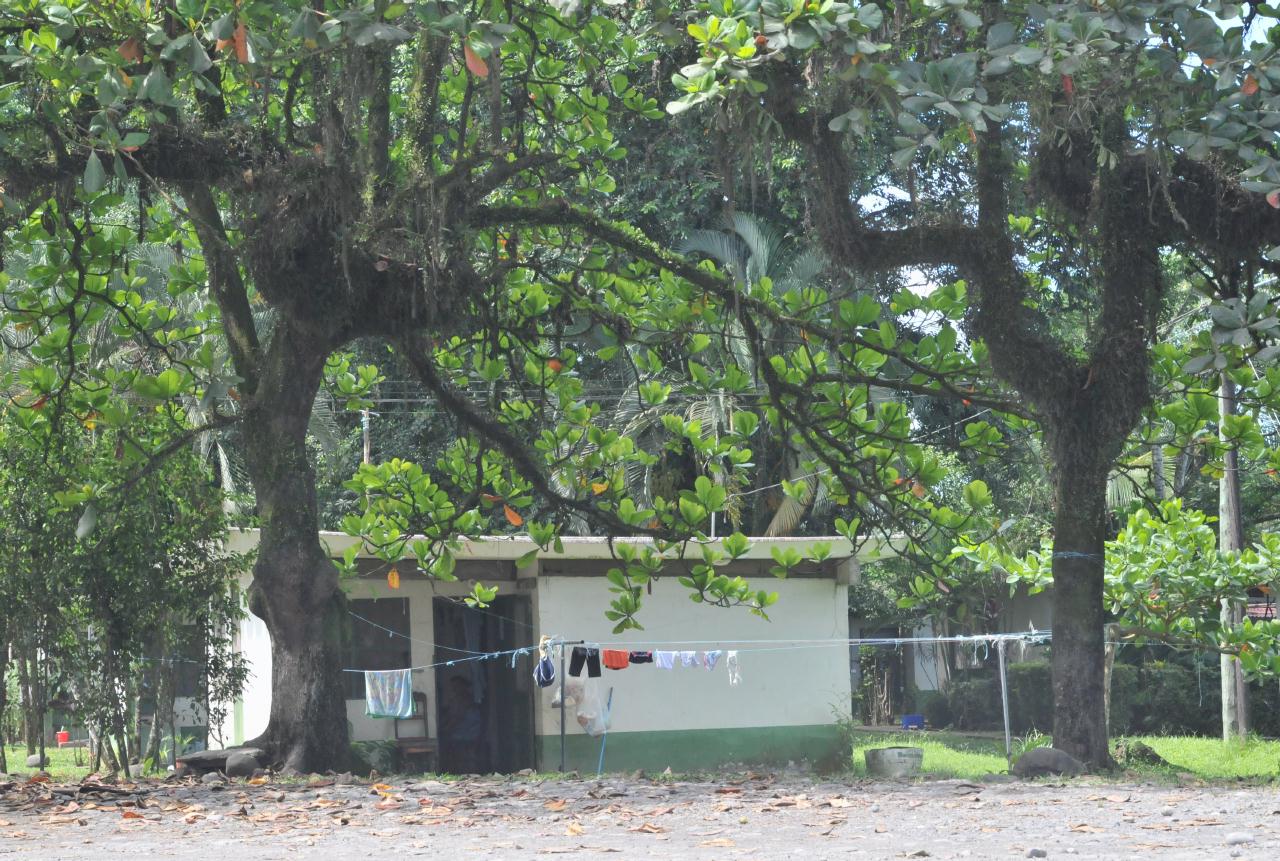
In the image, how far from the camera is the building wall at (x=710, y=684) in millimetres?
16750

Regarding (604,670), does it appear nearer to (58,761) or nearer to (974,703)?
(58,761)

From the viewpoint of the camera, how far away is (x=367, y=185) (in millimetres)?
8047

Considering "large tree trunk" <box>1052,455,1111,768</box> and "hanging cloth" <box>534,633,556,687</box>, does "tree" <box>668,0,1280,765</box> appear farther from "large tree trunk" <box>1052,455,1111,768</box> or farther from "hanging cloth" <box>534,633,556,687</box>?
"hanging cloth" <box>534,633,556,687</box>

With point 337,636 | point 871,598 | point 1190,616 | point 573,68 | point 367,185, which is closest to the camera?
point 367,185

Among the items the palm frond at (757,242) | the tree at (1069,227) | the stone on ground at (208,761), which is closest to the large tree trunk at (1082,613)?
the tree at (1069,227)

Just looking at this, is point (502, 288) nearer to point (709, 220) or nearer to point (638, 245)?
point (638, 245)

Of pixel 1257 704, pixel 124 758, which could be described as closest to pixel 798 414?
pixel 124 758

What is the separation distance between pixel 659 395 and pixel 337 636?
267cm

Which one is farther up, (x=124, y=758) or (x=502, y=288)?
(x=502, y=288)

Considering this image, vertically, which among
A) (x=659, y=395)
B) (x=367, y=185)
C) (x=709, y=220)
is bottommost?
(x=659, y=395)

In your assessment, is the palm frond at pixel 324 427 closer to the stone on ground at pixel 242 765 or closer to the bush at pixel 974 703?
the bush at pixel 974 703

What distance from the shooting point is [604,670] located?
1673 centimetres

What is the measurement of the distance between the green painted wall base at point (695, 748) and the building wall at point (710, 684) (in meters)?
0.01

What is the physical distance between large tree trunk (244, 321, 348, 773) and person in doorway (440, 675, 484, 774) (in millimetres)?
8434
